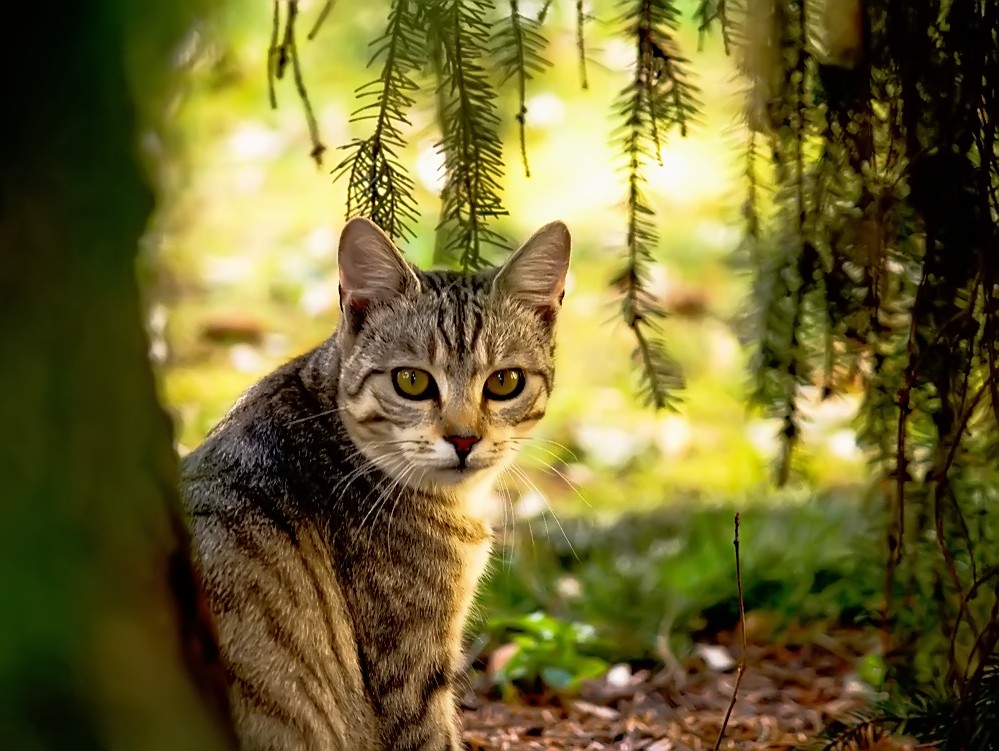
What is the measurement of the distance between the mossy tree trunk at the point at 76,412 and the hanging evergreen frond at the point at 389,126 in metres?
0.47

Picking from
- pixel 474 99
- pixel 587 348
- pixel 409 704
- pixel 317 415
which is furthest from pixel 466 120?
pixel 587 348

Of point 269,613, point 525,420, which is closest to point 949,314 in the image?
point 525,420

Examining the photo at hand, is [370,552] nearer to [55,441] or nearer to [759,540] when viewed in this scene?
[55,441]

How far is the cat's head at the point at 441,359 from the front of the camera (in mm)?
2049

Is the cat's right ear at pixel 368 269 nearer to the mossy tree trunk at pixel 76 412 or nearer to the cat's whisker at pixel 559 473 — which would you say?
the cat's whisker at pixel 559 473

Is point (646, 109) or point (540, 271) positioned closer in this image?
point (646, 109)

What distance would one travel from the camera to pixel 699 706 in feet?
8.57

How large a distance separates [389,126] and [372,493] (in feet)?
2.20

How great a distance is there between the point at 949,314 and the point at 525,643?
1.33 meters

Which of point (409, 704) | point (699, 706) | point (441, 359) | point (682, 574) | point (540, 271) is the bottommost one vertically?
point (699, 706)

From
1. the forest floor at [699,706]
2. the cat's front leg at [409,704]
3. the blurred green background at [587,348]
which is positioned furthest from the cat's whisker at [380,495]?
the blurred green background at [587,348]

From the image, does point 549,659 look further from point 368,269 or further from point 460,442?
point 368,269

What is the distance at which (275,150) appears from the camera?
496cm

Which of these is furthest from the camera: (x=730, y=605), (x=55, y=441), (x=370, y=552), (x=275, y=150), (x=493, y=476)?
(x=275, y=150)
